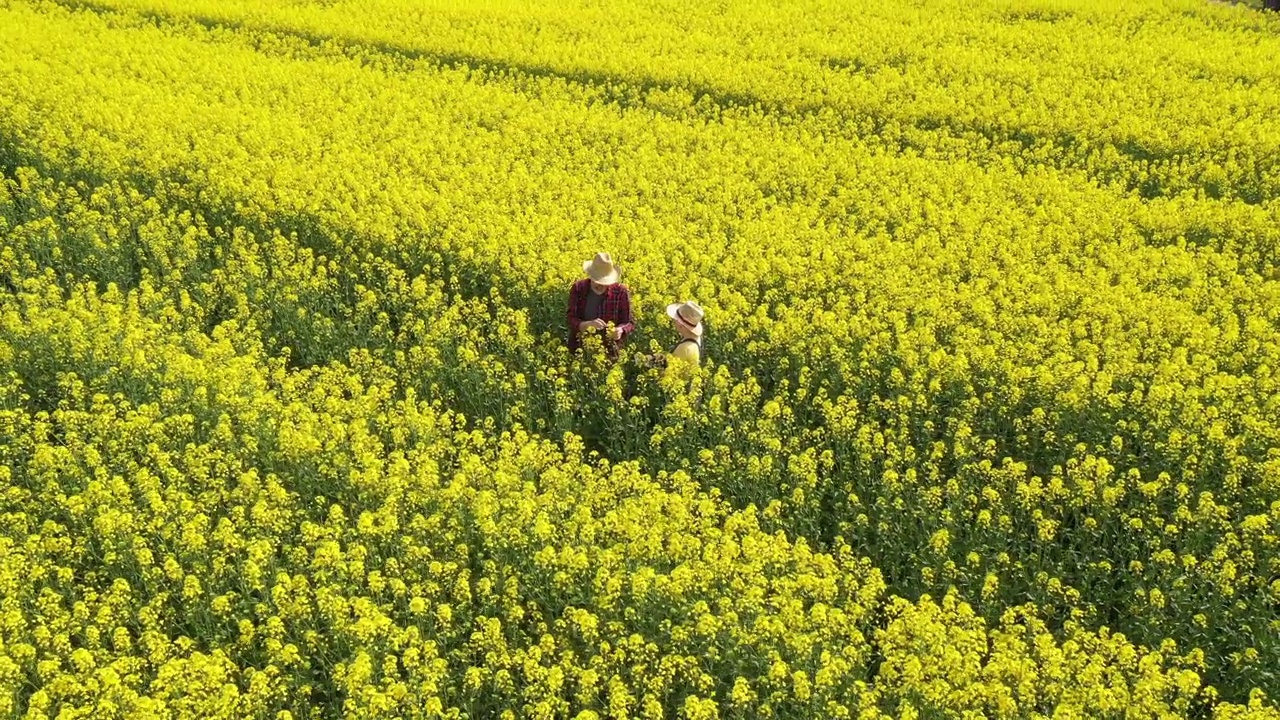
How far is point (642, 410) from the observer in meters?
8.64

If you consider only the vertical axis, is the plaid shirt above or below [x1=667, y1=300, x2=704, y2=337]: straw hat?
below

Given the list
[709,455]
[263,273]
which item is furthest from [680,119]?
[709,455]

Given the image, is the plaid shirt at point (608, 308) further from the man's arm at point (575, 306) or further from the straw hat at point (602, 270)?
the straw hat at point (602, 270)

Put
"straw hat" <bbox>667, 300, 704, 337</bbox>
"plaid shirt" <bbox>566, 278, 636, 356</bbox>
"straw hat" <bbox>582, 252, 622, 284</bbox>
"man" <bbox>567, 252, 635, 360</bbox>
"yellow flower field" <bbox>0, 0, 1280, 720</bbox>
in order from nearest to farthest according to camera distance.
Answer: "yellow flower field" <bbox>0, 0, 1280, 720</bbox>
"straw hat" <bbox>667, 300, 704, 337</bbox>
"straw hat" <bbox>582, 252, 622, 284</bbox>
"man" <bbox>567, 252, 635, 360</bbox>
"plaid shirt" <bbox>566, 278, 636, 356</bbox>

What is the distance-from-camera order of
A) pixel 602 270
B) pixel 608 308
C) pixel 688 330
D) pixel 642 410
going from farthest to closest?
pixel 608 308
pixel 642 410
pixel 602 270
pixel 688 330

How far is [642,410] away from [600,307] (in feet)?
3.63

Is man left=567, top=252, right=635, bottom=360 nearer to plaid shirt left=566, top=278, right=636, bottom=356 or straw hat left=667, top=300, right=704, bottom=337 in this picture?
plaid shirt left=566, top=278, right=636, bottom=356

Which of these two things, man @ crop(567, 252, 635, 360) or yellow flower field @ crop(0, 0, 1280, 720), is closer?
yellow flower field @ crop(0, 0, 1280, 720)

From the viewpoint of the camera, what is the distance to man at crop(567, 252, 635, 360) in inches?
338

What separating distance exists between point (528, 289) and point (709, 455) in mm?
3831

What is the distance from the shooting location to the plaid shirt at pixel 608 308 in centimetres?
876

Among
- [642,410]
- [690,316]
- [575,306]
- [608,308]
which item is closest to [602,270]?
[608,308]

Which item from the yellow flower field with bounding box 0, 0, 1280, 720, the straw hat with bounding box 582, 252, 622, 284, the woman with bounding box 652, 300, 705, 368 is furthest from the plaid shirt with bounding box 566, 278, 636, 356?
the woman with bounding box 652, 300, 705, 368

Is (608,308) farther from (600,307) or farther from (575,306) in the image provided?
(575,306)
